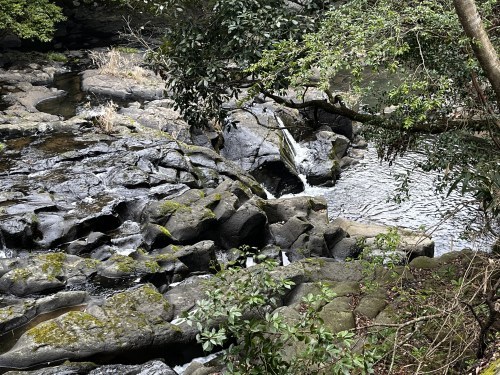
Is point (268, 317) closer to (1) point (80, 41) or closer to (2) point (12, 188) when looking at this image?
(2) point (12, 188)

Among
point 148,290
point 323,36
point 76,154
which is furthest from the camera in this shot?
point 76,154

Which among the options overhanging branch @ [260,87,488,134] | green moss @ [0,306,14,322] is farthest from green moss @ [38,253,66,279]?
overhanging branch @ [260,87,488,134]

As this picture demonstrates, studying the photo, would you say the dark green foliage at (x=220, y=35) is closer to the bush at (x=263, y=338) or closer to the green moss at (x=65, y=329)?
the green moss at (x=65, y=329)

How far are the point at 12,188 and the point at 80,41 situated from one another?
18444mm

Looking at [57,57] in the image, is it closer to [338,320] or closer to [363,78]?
[363,78]

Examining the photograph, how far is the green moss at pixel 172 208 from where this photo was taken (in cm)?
1213

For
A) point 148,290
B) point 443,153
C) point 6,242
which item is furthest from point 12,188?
point 443,153

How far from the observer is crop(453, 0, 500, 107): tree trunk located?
5617mm

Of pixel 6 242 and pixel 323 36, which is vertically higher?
pixel 323 36

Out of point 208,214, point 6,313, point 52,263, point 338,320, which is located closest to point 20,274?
point 52,263

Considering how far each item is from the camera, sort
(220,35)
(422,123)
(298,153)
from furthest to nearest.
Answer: (298,153) → (220,35) → (422,123)

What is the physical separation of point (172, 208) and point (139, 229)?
34.8 inches

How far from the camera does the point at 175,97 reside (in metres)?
9.17

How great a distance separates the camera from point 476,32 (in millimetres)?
5668
